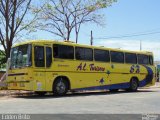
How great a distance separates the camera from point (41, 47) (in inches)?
869

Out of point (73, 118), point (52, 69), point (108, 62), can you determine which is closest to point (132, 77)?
point (108, 62)

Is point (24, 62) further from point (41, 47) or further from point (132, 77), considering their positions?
point (132, 77)

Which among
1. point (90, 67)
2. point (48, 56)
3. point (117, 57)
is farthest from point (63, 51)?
point (117, 57)

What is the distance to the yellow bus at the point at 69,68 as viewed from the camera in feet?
71.5

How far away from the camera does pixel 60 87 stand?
75.6 feet

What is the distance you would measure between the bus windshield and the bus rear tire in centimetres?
207

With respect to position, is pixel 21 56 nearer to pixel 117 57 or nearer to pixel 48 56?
pixel 48 56

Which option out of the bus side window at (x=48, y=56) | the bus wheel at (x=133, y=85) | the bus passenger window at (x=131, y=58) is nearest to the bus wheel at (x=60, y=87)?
the bus side window at (x=48, y=56)

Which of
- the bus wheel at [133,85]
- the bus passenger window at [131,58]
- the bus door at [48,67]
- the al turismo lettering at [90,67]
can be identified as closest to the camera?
the bus door at [48,67]

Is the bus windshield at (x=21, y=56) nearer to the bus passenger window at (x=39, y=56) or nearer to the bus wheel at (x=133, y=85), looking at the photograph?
the bus passenger window at (x=39, y=56)

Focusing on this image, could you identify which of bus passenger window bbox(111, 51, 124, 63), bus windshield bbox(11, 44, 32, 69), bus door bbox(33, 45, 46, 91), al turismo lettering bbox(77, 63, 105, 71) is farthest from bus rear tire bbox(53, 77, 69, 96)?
bus passenger window bbox(111, 51, 124, 63)

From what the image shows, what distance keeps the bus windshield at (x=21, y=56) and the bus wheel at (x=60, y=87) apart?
2.09m

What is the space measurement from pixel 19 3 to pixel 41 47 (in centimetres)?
1149

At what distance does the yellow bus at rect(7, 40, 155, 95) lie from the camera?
2180cm
